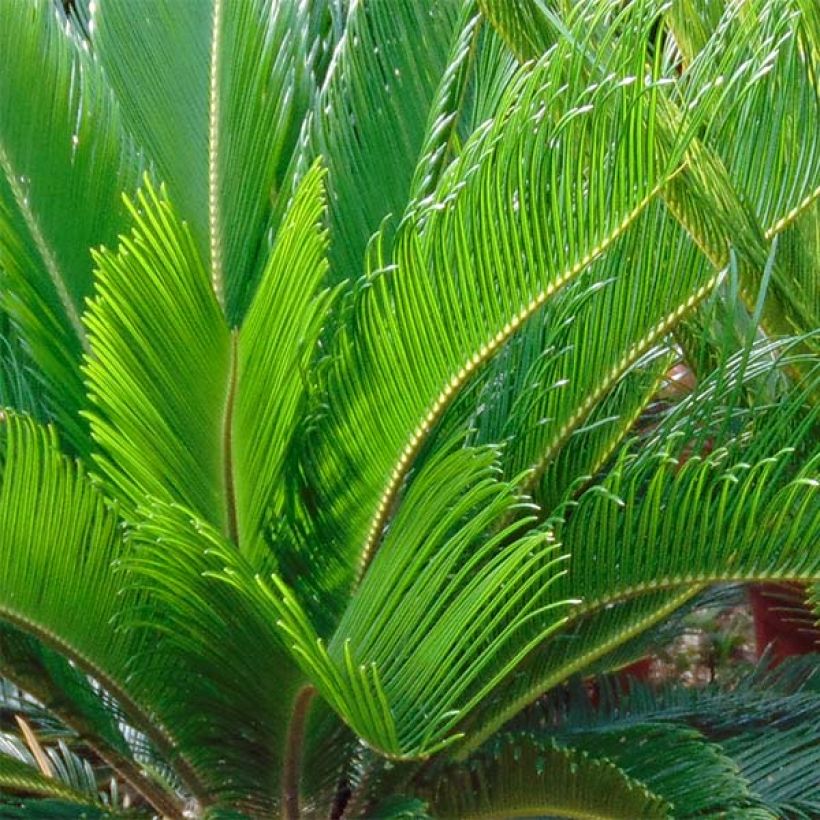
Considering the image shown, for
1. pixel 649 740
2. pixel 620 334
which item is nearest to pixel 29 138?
pixel 620 334

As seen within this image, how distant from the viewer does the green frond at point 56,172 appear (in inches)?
50.3

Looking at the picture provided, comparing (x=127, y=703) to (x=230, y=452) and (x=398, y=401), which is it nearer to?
(x=230, y=452)

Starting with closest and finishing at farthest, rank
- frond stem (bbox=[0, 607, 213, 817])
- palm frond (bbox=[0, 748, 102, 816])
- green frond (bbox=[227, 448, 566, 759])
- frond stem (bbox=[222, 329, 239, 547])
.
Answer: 1. green frond (bbox=[227, 448, 566, 759])
2. frond stem (bbox=[222, 329, 239, 547])
3. frond stem (bbox=[0, 607, 213, 817])
4. palm frond (bbox=[0, 748, 102, 816])

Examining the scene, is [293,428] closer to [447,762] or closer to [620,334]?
[620,334]

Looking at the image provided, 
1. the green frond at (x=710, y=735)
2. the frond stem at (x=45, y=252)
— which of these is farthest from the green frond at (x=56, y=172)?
the green frond at (x=710, y=735)

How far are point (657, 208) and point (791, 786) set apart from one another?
62 cm

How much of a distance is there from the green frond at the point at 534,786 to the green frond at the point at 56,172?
56cm

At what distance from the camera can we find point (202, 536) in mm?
890

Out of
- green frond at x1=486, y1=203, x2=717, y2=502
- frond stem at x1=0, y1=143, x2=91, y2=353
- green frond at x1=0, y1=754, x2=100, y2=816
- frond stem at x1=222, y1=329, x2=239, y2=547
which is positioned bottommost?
green frond at x1=0, y1=754, x2=100, y2=816

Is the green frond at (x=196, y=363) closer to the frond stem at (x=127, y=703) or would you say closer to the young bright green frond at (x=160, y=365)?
the young bright green frond at (x=160, y=365)

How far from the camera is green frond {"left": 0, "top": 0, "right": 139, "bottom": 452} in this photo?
128cm

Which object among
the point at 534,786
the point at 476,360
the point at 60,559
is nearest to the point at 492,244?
the point at 476,360

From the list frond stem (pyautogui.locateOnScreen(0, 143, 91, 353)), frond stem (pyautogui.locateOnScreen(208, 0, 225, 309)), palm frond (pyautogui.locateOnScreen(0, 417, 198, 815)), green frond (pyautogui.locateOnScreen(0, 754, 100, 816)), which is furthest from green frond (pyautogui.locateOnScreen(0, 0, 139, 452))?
green frond (pyautogui.locateOnScreen(0, 754, 100, 816))

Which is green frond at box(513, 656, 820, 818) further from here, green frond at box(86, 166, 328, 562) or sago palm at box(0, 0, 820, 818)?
green frond at box(86, 166, 328, 562)
